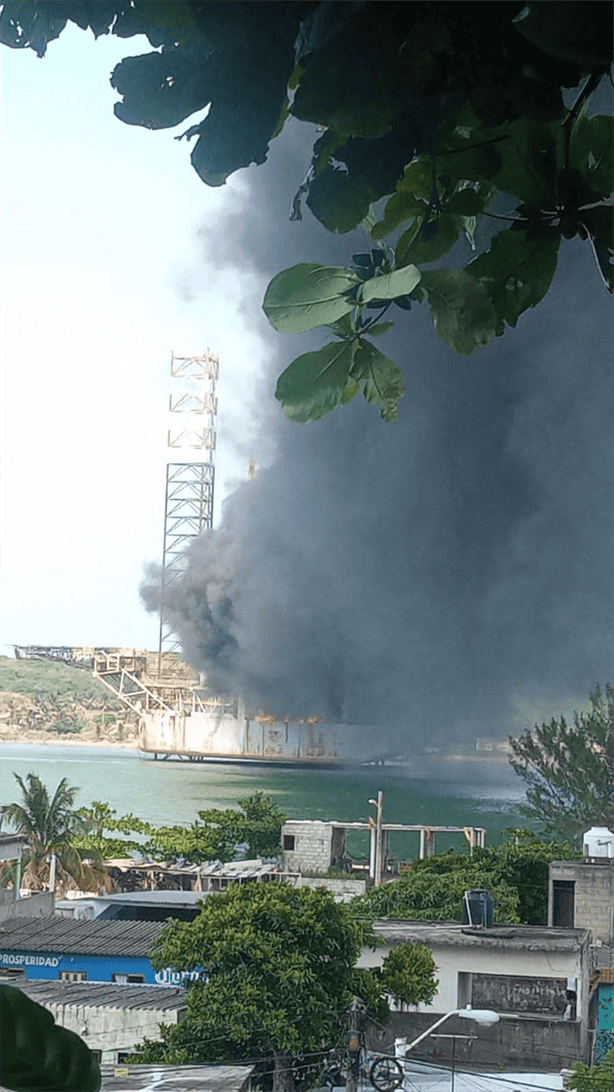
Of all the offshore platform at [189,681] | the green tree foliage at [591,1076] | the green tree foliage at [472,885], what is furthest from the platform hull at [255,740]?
the green tree foliage at [591,1076]

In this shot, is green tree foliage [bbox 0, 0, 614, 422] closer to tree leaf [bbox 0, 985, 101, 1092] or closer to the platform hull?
tree leaf [bbox 0, 985, 101, 1092]

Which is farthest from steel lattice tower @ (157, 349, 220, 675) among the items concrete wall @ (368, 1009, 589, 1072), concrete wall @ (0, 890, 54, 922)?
concrete wall @ (368, 1009, 589, 1072)

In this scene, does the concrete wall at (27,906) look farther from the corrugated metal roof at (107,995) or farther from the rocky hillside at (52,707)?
the rocky hillside at (52,707)

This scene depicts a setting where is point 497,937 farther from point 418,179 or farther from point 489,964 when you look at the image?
point 418,179

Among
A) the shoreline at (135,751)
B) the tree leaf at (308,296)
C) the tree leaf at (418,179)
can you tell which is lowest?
the shoreline at (135,751)

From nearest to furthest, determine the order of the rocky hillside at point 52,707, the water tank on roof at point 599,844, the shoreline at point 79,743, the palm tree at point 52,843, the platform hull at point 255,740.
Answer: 1. the water tank on roof at point 599,844
2. the palm tree at point 52,843
3. the rocky hillside at point 52,707
4. the platform hull at point 255,740
5. the shoreline at point 79,743

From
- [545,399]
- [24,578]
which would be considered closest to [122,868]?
[24,578]
